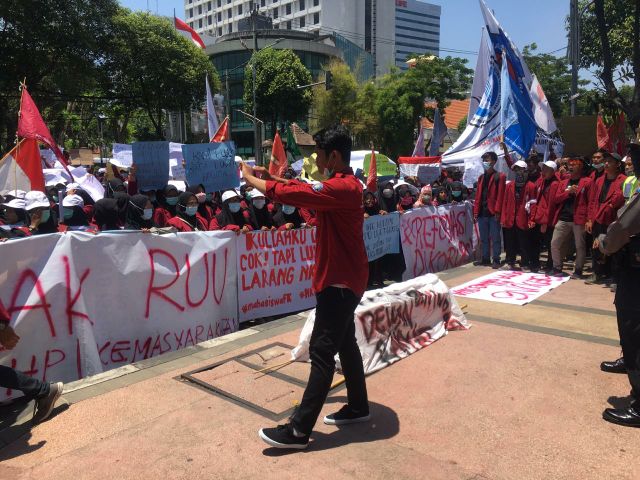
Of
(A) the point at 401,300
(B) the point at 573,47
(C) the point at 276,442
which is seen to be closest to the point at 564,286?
(A) the point at 401,300

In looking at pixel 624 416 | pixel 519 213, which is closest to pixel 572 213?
pixel 519 213

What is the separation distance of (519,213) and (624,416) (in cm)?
562

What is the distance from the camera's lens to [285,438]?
3080 mm

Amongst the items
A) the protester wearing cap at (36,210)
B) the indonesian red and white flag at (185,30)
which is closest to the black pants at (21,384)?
the protester wearing cap at (36,210)

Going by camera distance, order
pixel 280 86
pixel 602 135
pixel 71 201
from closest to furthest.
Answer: pixel 71 201 < pixel 602 135 < pixel 280 86

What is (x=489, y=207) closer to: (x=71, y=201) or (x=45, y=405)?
(x=71, y=201)

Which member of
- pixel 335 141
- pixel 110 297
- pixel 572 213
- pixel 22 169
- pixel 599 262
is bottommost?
pixel 599 262

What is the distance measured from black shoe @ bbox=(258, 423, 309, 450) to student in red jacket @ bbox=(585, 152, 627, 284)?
225 inches

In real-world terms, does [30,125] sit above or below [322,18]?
below

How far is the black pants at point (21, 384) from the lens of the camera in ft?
11.1

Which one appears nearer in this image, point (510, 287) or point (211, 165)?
point (211, 165)

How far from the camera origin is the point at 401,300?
193 inches

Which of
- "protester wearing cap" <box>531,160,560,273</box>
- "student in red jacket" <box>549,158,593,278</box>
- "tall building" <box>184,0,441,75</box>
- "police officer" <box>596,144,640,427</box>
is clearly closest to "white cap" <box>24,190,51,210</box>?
"police officer" <box>596,144,640,427</box>

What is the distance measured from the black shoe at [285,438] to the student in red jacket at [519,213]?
6.57 m
